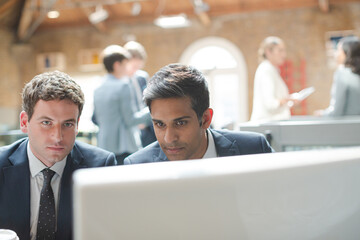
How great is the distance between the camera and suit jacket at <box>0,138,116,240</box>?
127cm

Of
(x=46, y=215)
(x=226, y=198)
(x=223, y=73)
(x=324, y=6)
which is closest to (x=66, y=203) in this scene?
(x=46, y=215)

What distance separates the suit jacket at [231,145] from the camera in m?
1.56

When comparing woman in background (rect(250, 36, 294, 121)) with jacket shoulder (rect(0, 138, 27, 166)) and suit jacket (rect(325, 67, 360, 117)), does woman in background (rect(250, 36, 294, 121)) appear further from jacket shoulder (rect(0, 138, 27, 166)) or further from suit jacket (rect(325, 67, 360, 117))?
jacket shoulder (rect(0, 138, 27, 166))

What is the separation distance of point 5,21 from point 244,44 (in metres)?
6.66

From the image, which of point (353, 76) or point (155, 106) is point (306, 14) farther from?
point (155, 106)

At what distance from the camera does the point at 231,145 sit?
1.67 meters

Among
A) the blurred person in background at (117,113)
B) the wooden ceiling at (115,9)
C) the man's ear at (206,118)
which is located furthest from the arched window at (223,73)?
the man's ear at (206,118)

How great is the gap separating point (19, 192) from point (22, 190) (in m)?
0.01

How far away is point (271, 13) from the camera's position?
1033 cm

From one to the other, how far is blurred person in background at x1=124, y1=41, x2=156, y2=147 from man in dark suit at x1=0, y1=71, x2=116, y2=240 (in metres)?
2.06

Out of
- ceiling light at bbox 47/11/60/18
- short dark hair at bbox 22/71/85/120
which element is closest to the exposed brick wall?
ceiling light at bbox 47/11/60/18

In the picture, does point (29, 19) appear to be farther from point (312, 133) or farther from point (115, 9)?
point (312, 133)

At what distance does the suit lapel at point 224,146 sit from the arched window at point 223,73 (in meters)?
8.81

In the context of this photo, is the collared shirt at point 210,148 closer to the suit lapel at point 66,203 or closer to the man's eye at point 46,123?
the suit lapel at point 66,203
